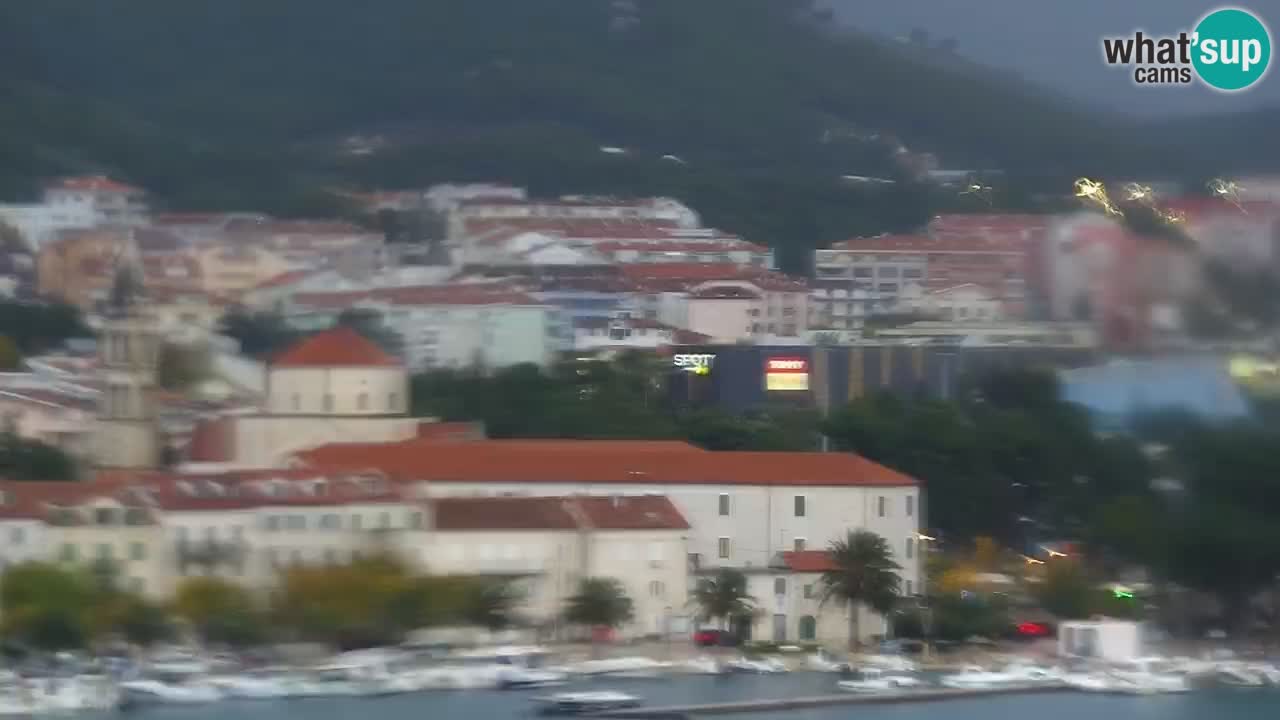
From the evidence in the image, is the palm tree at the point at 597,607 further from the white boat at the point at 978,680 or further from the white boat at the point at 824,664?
the white boat at the point at 978,680

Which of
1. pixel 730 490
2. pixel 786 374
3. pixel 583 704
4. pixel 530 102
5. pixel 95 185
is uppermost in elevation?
pixel 530 102

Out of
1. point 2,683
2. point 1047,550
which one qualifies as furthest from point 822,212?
point 2,683

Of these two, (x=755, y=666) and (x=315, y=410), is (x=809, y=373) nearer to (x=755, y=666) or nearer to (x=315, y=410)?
(x=315, y=410)

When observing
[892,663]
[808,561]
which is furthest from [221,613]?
[808,561]

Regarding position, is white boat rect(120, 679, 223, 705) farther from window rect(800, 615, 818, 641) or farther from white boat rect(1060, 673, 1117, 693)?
white boat rect(1060, 673, 1117, 693)

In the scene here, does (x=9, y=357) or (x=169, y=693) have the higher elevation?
(x=9, y=357)

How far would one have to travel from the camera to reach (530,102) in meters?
62.2

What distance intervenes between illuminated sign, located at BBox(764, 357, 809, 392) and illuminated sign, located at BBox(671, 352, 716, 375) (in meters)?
0.78

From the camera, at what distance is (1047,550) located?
2433cm

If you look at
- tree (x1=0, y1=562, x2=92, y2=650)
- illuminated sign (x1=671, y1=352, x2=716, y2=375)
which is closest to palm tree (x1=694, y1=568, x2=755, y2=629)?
tree (x1=0, y1=562, x2=92, y2=650)

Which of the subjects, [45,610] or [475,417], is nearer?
[45,610]

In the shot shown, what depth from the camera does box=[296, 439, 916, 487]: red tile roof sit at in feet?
70.6

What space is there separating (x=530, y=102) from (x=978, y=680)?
147ft

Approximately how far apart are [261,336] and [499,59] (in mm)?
36034
